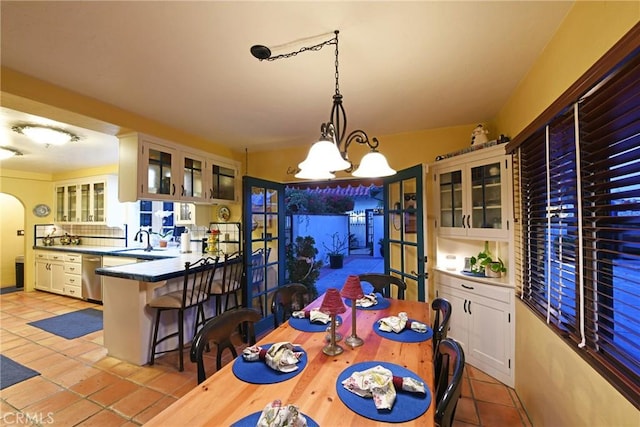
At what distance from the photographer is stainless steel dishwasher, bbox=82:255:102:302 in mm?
4516

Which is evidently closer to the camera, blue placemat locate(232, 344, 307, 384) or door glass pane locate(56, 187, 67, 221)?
blue placemat locate(232, 344, 307, 384)

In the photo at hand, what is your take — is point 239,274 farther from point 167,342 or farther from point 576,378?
point 576,378

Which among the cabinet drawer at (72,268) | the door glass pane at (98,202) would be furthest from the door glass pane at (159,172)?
the cabinet drawer at (72,268)

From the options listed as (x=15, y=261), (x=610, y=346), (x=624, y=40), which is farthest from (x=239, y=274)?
(x=15, y=261)

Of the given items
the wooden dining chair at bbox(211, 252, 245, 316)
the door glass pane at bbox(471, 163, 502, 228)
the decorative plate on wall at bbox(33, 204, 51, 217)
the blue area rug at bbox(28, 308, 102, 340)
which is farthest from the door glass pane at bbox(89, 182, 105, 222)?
the door glass pane at bbox(471, 163, 502, 228)

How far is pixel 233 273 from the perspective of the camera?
10.4 ft

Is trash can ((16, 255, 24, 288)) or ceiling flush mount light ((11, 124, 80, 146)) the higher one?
ceiling flush mount light ((11, 124, 80, 146))

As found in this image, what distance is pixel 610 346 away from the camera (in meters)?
1.12

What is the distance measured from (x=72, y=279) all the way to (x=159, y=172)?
3595 mm

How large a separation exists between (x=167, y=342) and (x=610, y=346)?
339cm

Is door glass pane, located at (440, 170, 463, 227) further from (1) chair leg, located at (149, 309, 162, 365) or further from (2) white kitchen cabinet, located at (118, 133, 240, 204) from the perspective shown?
(1) chair leg, located at (149, 309, 162, 365)

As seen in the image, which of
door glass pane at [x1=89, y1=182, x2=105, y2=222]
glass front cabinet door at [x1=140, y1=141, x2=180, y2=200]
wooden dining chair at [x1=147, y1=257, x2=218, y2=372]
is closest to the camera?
wooden dining chair at [x1=147, y1=257, x2=218, y2=372]

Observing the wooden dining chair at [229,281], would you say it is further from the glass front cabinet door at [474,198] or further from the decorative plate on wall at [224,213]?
the glass front cabinet door at [474,198]

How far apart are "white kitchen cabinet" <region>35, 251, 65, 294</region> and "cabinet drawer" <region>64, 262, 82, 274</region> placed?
130 mm
